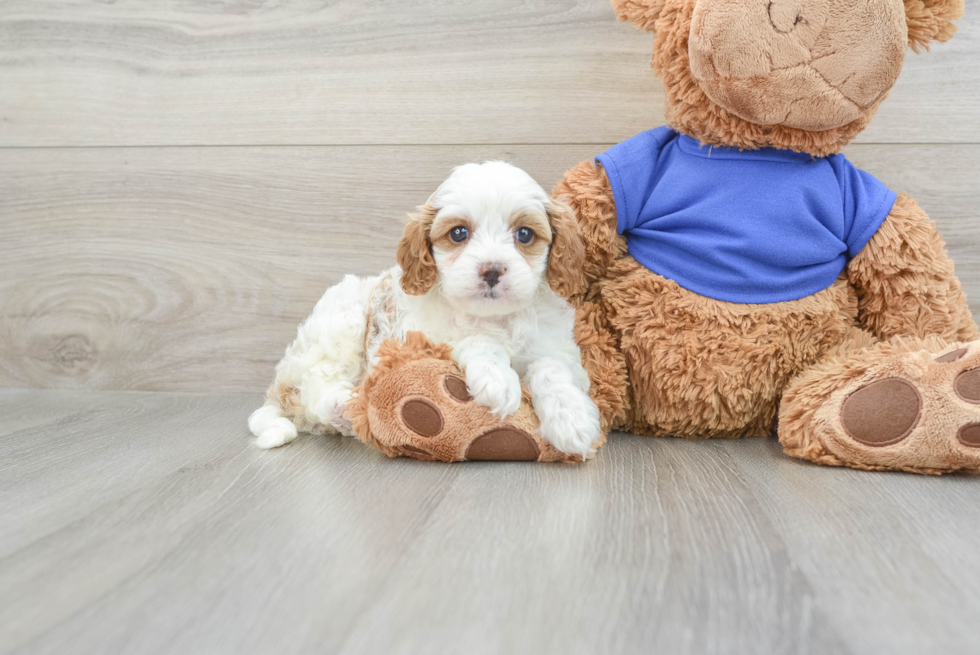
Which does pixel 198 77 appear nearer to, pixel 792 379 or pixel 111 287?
pixel 111 287

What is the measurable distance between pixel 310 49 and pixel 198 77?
29 centimetres

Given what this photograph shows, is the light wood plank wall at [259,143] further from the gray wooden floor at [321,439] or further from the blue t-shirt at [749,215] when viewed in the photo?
the blue t-shirt at [749,215]

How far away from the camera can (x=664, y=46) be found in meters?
1.27

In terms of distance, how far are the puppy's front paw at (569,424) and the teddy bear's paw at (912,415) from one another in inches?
14.5

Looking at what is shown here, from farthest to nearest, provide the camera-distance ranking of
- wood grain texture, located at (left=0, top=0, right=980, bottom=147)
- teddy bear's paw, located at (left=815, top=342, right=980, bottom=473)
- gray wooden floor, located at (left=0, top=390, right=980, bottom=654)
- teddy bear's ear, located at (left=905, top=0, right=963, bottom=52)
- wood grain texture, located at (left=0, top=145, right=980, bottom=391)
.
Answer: wood grain texture, located at (left=0, top=145, right=980, bottom=391) < wood grain texture, located at (left=0, top=0, right=980, bottom=147) < teddy bear's ear, located at (left=905, top=0, right=963, bottom=52) < teddy bear's paw, located at (left=815, top=342, right=980, bottom=473) < gray wooden floor, located at (left=0, top=390, right=980, bottom=654)

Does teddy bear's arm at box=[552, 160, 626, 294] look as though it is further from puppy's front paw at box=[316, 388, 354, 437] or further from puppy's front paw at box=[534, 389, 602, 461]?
puppy's front paw at box=[316, 388, 354, 437]

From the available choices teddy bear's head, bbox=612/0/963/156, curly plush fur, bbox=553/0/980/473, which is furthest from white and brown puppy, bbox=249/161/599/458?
teddy bear's head, bbox=612/0/963/156

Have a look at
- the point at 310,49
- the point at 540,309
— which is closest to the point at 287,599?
the point at 540,309

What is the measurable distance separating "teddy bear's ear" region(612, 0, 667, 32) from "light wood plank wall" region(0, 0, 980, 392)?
0.32 meters

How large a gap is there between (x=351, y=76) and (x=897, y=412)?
4.35 ft

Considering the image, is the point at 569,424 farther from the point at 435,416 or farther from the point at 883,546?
the point at 883,546

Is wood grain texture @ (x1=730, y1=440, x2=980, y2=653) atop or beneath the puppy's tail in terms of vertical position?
atop

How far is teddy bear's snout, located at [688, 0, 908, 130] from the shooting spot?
44.6 inches

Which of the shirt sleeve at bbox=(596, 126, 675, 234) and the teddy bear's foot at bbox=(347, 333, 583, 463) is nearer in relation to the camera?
the teddy bear's foot at bbox=(347, 333, 583, 463)
